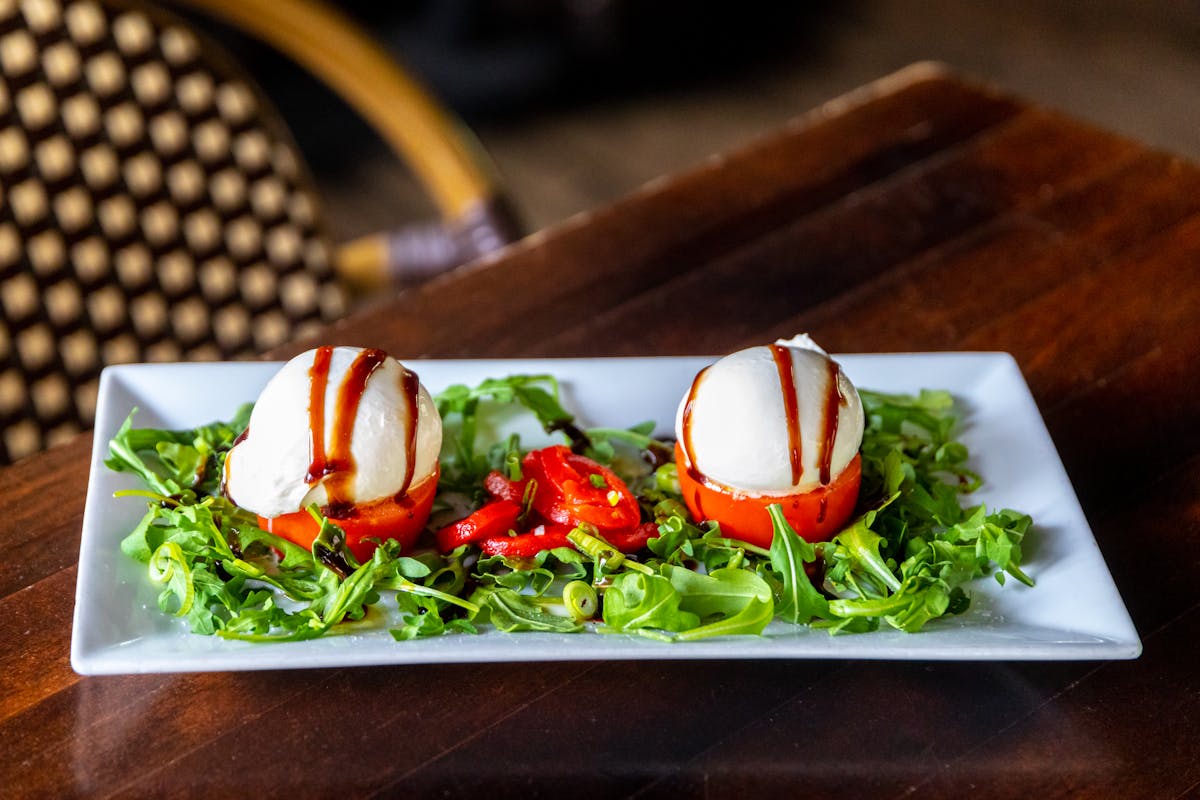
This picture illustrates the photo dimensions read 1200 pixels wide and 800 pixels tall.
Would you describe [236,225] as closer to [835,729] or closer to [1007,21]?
[835,729]

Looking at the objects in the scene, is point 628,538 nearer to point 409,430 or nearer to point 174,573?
point 409,430

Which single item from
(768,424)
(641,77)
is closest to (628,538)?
(768,424)

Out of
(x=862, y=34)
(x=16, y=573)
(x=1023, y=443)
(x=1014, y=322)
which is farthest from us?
(x=862, y=34)

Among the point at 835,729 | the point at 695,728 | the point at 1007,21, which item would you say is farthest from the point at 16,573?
the point at 1007,21

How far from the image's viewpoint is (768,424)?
110 cm

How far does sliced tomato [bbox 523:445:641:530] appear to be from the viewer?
113 cm

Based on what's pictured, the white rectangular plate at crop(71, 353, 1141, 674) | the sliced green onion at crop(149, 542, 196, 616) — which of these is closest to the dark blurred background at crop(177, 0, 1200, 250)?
the white rectangular plate at crop(71, 353, 1141, 674)

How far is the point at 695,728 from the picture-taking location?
103 centimetres

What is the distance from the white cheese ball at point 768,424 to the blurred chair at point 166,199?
85 centimetres

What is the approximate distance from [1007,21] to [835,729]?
352cm

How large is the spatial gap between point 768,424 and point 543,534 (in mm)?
215

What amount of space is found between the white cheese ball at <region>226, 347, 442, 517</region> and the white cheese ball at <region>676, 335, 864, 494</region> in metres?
0.24

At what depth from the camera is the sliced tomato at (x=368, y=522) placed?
1093 millimetres

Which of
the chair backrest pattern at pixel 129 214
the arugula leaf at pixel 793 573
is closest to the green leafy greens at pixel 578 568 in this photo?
the arugula leaf at pixel 793 573
